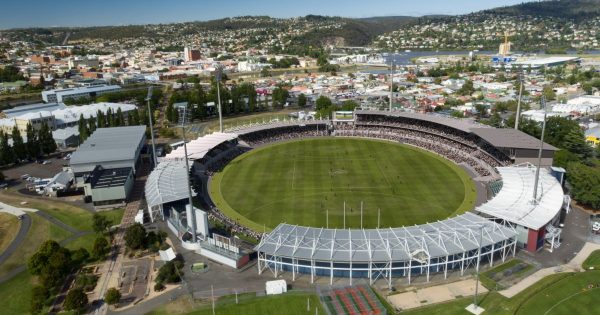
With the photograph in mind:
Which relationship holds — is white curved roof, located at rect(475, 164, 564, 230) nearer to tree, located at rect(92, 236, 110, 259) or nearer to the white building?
tree, located at rect(92, 236, 110, 259)

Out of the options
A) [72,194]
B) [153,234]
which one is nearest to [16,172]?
[72,194]

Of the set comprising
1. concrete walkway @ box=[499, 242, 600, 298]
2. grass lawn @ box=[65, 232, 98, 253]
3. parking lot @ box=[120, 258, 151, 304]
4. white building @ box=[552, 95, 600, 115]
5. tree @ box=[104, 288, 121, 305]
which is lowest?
grass lawn @ box=[65, 232, 98, 253]

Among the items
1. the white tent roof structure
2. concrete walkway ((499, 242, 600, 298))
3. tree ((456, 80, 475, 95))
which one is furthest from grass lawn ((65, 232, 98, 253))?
tree ((456, 80, 475, 95))

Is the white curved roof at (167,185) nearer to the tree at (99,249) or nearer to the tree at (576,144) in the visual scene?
the tree at (99,249)

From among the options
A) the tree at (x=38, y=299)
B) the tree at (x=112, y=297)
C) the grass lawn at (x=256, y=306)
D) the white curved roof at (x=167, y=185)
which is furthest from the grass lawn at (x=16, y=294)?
the white curved roof at (x=167, y=185)

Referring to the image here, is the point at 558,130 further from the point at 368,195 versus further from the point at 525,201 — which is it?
the point at 368,195

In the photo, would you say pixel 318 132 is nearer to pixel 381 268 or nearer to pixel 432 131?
pixel 432 131

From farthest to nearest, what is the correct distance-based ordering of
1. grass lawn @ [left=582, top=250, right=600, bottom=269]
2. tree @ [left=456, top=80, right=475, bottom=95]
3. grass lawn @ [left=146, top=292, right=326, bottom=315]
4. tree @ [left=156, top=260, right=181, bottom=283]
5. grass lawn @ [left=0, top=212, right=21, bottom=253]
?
tree @ [left=456, top=80, right=475, bottom=95]
grass lawn @ [left=0, top=212, right=21, bottom=253]
grass lawn @ [left=582, top=250, right=600, bottom=269]
tree @ [left=156, top=260, right=181, bottom=283]
grass lawn @ [left=146, top=292, right=326, bottom=315]
